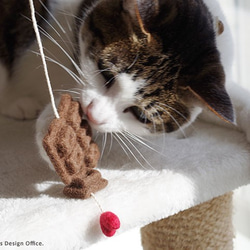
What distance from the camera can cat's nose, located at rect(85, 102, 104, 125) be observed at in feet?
2.70

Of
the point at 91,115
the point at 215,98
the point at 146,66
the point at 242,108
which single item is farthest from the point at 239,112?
the point at 91,115

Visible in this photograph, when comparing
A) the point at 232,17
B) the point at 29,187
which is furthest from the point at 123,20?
the point at 232,17

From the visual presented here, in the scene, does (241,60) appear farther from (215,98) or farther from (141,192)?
(141,192)

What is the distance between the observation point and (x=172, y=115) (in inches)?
36.7

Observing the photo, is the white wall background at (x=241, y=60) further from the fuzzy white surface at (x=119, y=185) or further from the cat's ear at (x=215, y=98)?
the cat's ear at (x=215, y=98)

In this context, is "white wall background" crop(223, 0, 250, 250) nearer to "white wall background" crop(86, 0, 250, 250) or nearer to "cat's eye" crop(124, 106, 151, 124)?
"white wall background" crop(86, 0, 250, 250)

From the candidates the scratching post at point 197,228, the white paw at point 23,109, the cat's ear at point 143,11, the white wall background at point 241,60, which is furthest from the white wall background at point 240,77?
the cat's ear at point 143,11

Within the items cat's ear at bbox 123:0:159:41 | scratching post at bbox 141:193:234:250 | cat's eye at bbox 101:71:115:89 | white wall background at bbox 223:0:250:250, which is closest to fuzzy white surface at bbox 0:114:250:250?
scratching post at bbox 141:193:234:250

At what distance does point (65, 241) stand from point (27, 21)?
2.18ft

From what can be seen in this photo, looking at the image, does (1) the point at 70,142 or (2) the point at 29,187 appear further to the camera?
(2) the point at 29,187

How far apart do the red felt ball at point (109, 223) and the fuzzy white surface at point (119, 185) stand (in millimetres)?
21

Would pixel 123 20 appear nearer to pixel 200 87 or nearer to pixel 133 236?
pixel 200 87

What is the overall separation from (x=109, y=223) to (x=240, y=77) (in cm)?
121

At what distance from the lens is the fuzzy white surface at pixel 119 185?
0.72 meters
